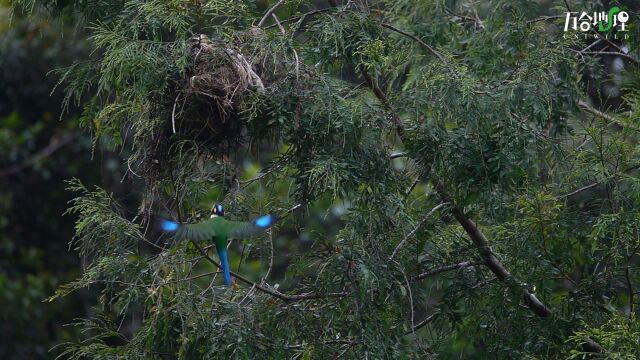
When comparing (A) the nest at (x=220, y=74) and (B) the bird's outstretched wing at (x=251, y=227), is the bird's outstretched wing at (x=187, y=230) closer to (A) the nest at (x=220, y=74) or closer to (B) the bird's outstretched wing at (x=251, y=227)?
(B) the bird's outstretched wing at (x=251, y=227)

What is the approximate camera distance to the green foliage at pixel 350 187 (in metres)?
4.87

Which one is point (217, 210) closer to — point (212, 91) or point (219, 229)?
point (219, 229)

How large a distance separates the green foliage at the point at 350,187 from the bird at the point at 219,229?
196 mm

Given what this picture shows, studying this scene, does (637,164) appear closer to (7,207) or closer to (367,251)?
(367,251)

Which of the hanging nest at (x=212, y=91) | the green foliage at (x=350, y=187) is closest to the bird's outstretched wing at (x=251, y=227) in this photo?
the green foliage at (x=350, y=187)

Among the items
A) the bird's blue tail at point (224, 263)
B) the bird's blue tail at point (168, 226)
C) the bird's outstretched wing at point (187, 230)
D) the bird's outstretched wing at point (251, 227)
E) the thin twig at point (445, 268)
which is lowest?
the thin twig at point (445, 268)

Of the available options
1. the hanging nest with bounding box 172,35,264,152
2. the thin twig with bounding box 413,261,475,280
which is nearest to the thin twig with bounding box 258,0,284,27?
the hanging nest with bounding box 172,35,264,152

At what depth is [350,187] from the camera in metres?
4.94

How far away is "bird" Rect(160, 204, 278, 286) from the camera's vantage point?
15.6 ft

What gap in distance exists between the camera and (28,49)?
411 inches

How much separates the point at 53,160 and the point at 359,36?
6.37 m

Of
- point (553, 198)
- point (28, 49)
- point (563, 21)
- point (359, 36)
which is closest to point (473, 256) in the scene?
point (553, 198)

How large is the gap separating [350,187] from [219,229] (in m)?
0.64

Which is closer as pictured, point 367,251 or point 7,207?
point 367,251
